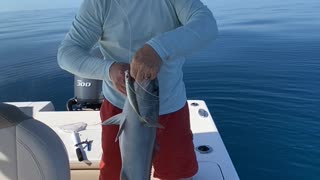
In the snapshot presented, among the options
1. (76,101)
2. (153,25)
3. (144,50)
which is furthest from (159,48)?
(76,101)

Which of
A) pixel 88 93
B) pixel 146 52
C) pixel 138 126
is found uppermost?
pixel 146 52

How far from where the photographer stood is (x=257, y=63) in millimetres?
9227

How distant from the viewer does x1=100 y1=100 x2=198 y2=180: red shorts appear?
2.38 metres

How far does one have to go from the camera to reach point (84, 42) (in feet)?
7.11

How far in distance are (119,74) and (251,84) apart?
6273 millimetres

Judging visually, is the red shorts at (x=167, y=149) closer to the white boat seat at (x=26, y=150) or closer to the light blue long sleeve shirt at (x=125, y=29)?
the light blue long sleeve shirt at (x=125, y=29)

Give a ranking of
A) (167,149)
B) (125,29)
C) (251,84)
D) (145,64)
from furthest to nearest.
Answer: (251,84)
(167,149)
(125,29)
(145,64)

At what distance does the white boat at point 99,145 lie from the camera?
2972 millimetres

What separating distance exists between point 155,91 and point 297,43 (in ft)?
33.3

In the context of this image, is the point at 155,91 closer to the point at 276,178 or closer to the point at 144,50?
the point at 144,50

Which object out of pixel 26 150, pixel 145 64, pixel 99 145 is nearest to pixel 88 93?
pixel 99 145

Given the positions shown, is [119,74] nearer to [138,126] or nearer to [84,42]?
[138,126]

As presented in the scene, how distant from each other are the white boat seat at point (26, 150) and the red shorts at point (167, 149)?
54cm

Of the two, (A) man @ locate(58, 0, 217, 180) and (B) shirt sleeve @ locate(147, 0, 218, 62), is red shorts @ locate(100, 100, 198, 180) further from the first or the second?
(B) shirt sleeve @ locate(147, 0, 218, 62)
